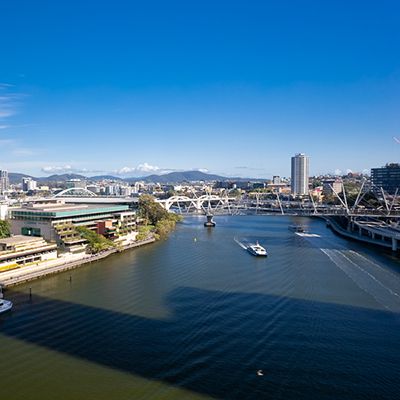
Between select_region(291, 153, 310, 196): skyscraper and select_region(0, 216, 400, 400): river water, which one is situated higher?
select_region(291, 153, 310, 196): skyscraper

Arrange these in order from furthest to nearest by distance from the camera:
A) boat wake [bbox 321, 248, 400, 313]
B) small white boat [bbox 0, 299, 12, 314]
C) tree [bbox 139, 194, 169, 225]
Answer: tree [bbox 139, 194, 169, 225] < boat wake [bbox 321, 248, 400, 313] < small white boat [bbox 0, 299, 12, 314]

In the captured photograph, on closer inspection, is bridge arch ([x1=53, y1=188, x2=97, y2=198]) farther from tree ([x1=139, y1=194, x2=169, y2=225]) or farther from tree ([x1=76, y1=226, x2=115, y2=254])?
tree ([x1=76, y1=226, x2=115, y2=254])

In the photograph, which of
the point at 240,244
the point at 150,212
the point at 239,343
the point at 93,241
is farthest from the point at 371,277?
the point at 150,212

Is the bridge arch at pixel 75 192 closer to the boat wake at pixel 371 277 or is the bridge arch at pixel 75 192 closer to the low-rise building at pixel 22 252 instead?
the low-rise building at pixel 22 252

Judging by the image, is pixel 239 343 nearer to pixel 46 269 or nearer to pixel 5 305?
pixel 5 305

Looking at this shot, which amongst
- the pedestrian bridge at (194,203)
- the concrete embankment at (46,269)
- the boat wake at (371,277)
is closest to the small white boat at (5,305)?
the concrete embankment at (46,269)

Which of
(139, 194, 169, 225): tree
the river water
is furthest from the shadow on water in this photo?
(139, 194, 169, 225): tree

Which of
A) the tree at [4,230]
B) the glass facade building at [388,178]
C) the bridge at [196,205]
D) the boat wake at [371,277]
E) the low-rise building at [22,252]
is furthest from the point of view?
the glass facade building at [388,178]
